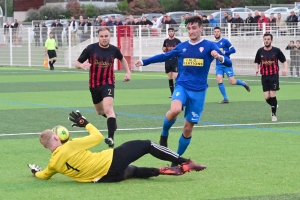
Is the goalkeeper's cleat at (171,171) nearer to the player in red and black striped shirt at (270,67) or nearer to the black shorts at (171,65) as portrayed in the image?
the player in red and black striped shirt at (270,67)

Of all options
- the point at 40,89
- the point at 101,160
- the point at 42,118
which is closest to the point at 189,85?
the point at 101,160

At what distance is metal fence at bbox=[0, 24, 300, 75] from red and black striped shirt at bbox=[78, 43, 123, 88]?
20104mm

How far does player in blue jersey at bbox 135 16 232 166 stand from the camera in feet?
34.7

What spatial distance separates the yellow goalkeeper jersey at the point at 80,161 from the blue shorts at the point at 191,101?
1.73 m

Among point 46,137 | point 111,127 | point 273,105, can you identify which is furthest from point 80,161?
point 273,105

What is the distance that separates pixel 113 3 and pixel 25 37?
41506 mm

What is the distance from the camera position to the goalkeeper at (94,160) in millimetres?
9016

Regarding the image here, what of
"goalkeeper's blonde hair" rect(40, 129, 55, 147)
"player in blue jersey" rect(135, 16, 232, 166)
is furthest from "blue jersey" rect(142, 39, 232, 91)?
"goalkeeper's blonde hair" rect(40, 129, 55, 147)

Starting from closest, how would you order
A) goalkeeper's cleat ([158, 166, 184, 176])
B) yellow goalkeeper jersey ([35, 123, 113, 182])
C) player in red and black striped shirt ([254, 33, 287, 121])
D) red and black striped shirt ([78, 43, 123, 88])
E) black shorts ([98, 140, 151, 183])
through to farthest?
yellow goalkeeper jersey ([35, 123, 113, 182])
black shorts ([98, 140, 151, 183])
goalkeeper's cleat ([158, 166, 184, 176])
red and black striped shirt ([78, 43, 123, 88])
player in red and black striped shirt ([254, 33, 287, 121])

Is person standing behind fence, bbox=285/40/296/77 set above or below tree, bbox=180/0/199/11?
below

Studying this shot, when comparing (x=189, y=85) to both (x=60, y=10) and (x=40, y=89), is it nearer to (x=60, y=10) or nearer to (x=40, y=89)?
(x=40, y=89)

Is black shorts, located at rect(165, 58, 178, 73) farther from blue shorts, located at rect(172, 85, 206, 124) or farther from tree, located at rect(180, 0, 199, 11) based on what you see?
tree, located at rect(180, 0, 199, 11)

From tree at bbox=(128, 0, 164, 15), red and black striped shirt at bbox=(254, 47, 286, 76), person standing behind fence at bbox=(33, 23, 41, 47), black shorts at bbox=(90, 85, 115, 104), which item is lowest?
black shorts at bbox=(90, 85, 115, 104)

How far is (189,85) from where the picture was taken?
10.6 meters
